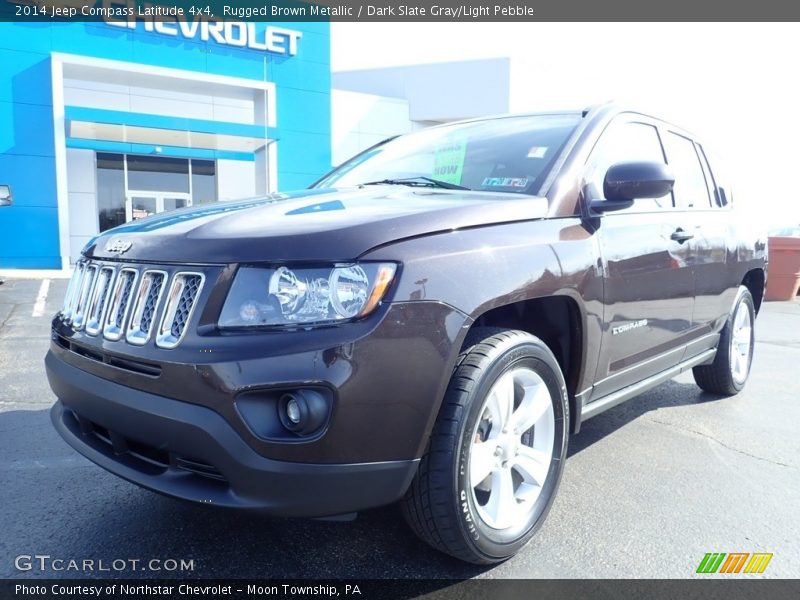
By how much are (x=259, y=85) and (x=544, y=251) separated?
18.2 meters

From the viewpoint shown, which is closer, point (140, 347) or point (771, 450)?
point (140, 347)

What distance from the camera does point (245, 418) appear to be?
1.79 meters

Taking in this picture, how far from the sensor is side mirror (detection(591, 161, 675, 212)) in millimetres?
2623

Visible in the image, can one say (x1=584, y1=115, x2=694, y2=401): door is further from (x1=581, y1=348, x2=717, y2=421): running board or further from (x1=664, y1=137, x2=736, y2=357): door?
(x1=664, y1=137, x2=736, y2=357): door

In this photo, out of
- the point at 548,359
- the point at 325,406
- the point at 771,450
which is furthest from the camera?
the point at 771,450

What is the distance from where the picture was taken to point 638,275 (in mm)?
2904

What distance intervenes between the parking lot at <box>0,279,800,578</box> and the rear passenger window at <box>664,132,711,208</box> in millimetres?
1431

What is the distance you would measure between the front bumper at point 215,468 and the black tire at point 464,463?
0.11 m

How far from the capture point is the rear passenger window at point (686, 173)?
3681 millimetres

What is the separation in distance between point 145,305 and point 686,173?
11.0 ft

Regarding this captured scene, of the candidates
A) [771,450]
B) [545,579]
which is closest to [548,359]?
[545,579]

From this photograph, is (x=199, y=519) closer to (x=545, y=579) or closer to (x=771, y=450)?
(x=545, y=579)

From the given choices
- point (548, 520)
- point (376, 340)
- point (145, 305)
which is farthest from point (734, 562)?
point (145, 305)

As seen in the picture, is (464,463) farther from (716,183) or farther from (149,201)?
(149,201)
